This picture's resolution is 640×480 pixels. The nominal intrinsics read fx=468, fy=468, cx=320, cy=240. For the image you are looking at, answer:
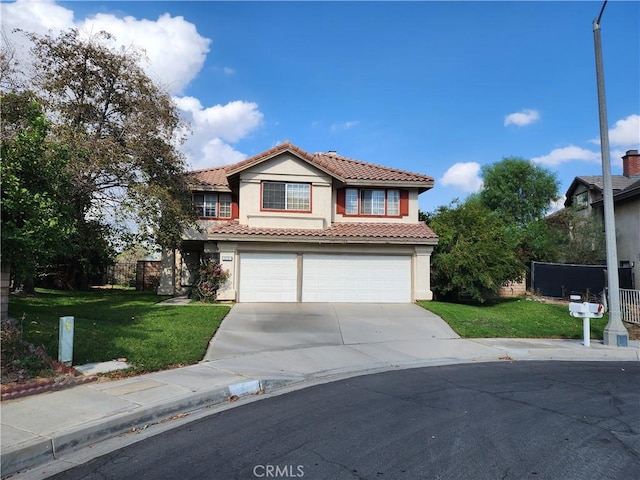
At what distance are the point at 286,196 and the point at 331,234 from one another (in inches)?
105

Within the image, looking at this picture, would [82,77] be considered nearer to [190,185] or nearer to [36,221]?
[190,185]

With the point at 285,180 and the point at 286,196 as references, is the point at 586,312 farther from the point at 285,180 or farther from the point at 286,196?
the point at 285,180

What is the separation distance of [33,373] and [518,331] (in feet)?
39.8

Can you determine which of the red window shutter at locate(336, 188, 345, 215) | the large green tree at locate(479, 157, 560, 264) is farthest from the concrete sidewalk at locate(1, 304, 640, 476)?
the large green tree at locate(479, 157, 560, 264)

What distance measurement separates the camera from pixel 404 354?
10617mm

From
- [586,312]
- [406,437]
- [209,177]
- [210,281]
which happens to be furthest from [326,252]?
[406,437]

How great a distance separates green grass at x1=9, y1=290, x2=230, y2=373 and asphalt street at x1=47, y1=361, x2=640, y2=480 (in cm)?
296

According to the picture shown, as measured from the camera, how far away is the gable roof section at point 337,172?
19.0 m

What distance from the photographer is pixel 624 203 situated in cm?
2534

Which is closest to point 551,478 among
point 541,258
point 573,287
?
point 573,287

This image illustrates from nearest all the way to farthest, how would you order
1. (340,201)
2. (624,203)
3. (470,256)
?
(470,256) < (340,201) < (624,203)

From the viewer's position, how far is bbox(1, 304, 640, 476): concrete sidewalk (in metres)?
5.05

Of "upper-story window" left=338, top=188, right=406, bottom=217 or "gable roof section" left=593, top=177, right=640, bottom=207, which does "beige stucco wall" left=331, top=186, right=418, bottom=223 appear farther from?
"gable roof section" left=593, top=177, right=640, bottom=207

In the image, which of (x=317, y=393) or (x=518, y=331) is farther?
(x=518, y=331)
